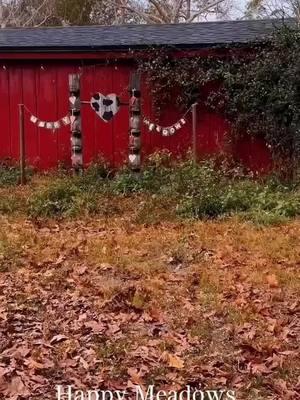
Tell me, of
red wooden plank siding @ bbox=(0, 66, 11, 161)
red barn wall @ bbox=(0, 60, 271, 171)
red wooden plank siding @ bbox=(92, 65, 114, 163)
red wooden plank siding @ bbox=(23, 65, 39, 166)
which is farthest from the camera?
red wooden plank siding @ bbox=(0, 66, 11, 161)

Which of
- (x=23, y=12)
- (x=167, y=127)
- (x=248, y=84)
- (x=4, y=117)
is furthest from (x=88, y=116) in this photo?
(x=23, y=12)

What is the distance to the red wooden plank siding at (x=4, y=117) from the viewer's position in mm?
13102

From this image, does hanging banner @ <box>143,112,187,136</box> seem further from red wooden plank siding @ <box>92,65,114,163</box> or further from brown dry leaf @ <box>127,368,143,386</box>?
brown dry leaf @ <box>127,368,143,386</box>

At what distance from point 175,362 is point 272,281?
6.41 ft

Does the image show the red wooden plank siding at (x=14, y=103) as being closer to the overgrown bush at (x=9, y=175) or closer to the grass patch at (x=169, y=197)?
the overgrown bush at (x=9, y=175)

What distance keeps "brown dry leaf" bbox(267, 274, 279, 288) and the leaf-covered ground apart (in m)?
0.02

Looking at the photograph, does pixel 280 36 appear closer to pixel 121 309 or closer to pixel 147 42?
pixel 147 42

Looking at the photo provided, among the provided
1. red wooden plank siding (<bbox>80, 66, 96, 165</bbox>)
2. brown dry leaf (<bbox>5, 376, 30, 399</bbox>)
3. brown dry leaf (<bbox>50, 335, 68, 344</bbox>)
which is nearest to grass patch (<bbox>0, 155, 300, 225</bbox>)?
red wooden plank siding (<bbox>80, 66, 96, 165</bbox>)

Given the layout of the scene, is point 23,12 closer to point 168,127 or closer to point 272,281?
point 168,127

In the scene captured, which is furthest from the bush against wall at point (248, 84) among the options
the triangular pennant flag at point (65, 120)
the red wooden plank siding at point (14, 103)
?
the red wooden plank siding at point (14, 103)

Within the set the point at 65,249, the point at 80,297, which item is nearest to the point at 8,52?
the point at 65,249

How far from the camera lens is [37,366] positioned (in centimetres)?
409

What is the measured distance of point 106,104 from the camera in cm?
1081

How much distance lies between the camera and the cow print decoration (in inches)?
424
